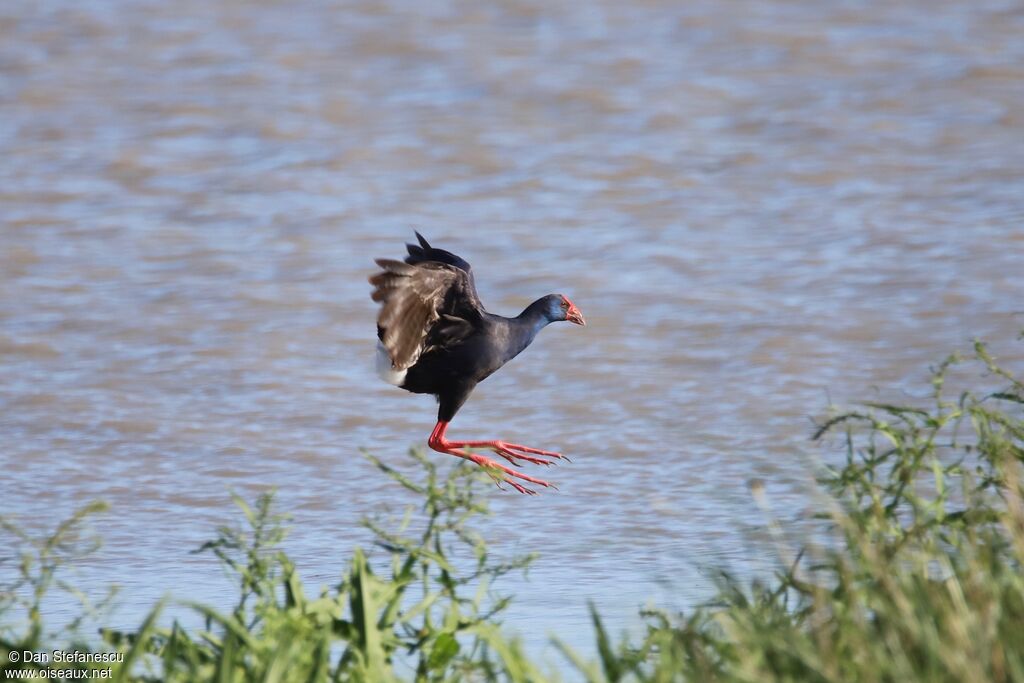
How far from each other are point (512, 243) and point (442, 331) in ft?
14.2

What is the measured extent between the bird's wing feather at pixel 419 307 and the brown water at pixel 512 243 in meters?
0.88

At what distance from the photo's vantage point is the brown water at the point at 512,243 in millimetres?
6566

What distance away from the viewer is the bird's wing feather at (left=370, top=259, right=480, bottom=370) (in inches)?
200

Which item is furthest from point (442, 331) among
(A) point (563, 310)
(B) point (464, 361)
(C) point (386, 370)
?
(A) point (563, 310)

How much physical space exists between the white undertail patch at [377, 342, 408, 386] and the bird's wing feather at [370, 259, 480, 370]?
58 millimetres

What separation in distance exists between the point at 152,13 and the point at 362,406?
24.8 ft

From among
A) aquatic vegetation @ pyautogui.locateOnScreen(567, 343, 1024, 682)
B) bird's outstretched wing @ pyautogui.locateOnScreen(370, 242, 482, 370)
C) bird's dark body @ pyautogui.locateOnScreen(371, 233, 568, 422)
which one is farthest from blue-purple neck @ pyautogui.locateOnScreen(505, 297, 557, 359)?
aquatic vegetation @ pyautogui.locateOnScreen(567, 343, 1024, 682)

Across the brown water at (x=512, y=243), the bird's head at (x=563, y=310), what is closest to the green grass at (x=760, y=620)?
the brown water at (x=512, y=243)

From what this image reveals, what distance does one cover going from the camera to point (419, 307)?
5.25 meters

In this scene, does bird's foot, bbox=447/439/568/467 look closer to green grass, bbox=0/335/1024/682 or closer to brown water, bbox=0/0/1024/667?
brown water, bbox=0/0/1024/667

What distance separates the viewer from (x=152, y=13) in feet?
46.5

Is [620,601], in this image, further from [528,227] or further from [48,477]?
[528,227]

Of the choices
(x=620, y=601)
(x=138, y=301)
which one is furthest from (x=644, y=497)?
(x=138, y=301)

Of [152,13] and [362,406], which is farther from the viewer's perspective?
[152,13]
